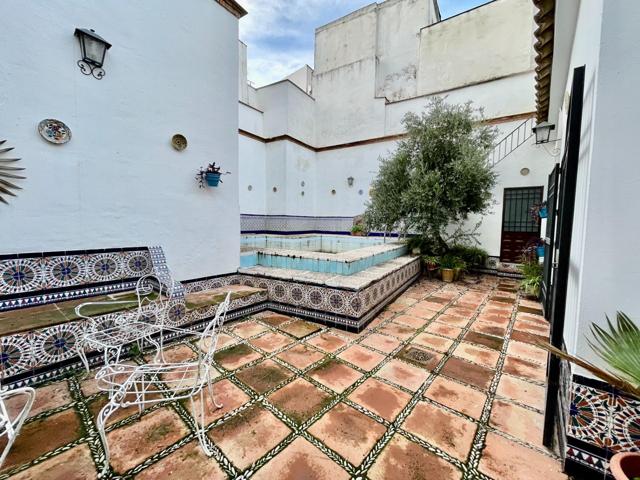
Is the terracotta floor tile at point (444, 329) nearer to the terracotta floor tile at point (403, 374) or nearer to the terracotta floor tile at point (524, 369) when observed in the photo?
the terracotta floor tile at point (524, 369)

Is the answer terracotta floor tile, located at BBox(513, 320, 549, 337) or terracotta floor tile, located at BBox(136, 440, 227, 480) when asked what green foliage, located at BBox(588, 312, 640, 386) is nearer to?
terracotta floor tile, located at BBox(136, 440, 227, 480)

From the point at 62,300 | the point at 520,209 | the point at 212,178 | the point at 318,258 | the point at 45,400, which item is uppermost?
the point at 212,178

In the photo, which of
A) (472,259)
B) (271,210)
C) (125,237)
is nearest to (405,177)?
(472,259)

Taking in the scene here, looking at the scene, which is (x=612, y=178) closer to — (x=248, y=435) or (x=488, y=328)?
(x=248, y=435)

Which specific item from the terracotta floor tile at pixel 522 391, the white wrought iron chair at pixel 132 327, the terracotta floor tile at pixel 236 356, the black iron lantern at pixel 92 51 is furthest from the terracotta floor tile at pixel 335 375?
the black iron lantern at pixel 92 51

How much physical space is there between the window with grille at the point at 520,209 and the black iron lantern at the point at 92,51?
7.42 m

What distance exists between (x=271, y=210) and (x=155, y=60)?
204 inches

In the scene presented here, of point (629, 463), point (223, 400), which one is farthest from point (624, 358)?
point (223, 400)

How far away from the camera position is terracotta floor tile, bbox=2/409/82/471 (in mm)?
1357

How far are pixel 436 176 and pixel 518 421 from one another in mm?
4359

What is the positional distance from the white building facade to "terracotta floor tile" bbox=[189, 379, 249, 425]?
564 centimetres

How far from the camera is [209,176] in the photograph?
354 cm

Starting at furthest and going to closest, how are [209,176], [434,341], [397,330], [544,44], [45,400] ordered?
[209,176] → [397,330] → [434,341] → [544,44] → [45,400]

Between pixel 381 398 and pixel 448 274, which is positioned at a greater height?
pixel 448 274
